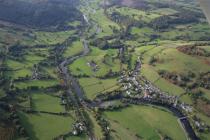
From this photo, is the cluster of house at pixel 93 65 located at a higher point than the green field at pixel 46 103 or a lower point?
higher

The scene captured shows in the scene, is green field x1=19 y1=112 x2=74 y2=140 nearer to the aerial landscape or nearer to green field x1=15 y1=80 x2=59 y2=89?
the aerial landscape

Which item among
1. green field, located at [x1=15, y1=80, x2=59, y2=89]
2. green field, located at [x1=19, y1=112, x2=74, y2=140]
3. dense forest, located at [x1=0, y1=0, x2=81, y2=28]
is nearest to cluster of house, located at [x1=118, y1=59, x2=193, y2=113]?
green field, located at [x1=15, y1=80, x2=59, y2=89]

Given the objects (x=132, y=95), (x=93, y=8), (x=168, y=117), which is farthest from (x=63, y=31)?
(x=168, y=117)

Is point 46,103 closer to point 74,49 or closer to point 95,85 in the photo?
point 95,85

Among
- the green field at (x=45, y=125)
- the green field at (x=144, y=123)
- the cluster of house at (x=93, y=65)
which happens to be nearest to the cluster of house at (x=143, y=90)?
the green field at (x=144, y=123)

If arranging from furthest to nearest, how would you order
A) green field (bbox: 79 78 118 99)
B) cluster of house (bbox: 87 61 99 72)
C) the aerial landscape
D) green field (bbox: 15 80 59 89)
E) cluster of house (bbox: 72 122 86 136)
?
1. cluster of house (bbox: 87 61 99 72)
2. green field (bbox: 15 80 59 89)
3. green field (bbox: 79 78 118 99)
4. the aerial landscape
5. cluster of house (bbox: 72 122 86 136)

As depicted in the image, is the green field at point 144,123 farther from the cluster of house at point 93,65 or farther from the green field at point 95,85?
the cluster of house at point 93,65

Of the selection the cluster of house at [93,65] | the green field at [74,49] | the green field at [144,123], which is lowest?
the green field at [144,123]
